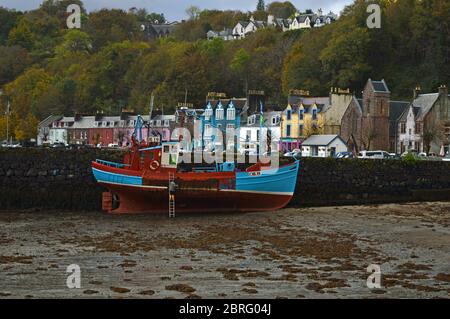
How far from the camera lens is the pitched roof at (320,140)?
55531 millimetres

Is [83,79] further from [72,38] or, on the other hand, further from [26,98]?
[72,38]

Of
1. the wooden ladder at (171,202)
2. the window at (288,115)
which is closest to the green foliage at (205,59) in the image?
the window at (288,115)

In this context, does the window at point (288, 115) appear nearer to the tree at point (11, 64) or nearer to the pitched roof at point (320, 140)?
the pitched roof at point (320, 140)

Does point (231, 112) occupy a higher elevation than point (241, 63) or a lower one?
lower

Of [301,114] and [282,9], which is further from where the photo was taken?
[282,9]

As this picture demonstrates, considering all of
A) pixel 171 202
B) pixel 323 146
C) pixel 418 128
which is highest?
pixel 418 128

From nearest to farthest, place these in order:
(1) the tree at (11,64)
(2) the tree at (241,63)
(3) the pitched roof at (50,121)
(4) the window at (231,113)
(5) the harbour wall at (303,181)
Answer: (5) the harbour wall at (303,181) < (4) the window at (231,113) < (3) the pitched roof at (50,121) < (2) the tree at (241,63) < (1) the tree at (11,64)

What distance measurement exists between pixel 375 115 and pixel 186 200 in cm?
3236

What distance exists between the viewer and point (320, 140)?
2231 inches

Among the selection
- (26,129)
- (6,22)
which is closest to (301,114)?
(26,129)

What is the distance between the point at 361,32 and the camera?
6975 cm

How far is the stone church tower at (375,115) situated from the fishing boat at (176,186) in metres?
28.6

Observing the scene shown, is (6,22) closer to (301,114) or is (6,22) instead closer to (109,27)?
(109,27)

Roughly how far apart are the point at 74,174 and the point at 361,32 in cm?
4780
